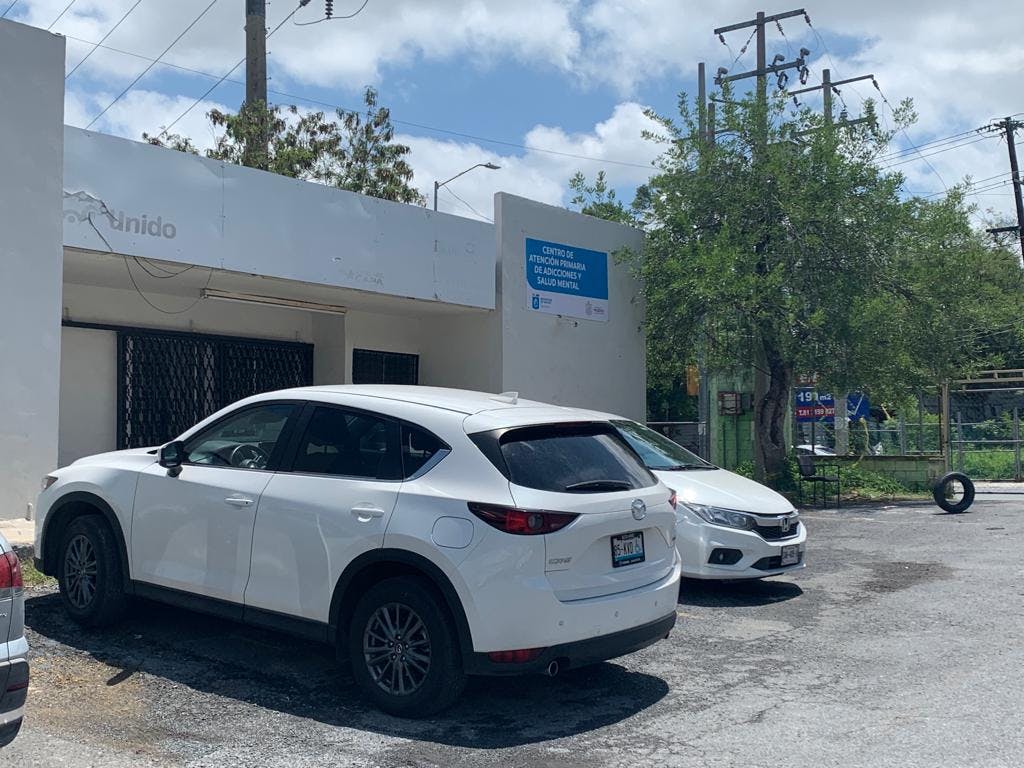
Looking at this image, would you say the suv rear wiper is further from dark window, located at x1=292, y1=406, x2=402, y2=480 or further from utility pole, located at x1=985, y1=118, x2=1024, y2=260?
utility pole, located at x1=985, y1=118, x2=1024, y2=260

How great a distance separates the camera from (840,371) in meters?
19.2

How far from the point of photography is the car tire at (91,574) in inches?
277

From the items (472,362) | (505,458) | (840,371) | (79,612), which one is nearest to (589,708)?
(505,458)

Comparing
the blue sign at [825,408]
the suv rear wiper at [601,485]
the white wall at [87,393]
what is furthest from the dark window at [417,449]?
the blue sign at [825,408]

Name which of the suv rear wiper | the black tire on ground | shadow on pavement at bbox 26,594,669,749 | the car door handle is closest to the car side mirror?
shadow on pavement at bbox 26,594,669,749

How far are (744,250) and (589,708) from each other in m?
14.5

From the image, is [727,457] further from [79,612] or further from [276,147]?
[79,612]

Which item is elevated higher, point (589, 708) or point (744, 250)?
point (744, 250)

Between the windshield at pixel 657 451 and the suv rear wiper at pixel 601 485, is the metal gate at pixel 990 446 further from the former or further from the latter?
the suv rear wiper at pixel 601 485

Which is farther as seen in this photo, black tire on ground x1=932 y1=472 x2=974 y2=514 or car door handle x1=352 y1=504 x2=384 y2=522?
black tire on ground x1=932 y1=472 x2=974 y2=514

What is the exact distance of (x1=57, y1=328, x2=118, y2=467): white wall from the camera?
14.5 metres

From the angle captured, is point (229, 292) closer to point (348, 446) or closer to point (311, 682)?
point (348, 446)

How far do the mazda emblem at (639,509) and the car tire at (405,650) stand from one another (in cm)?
125

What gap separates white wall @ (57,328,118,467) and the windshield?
8.12m
